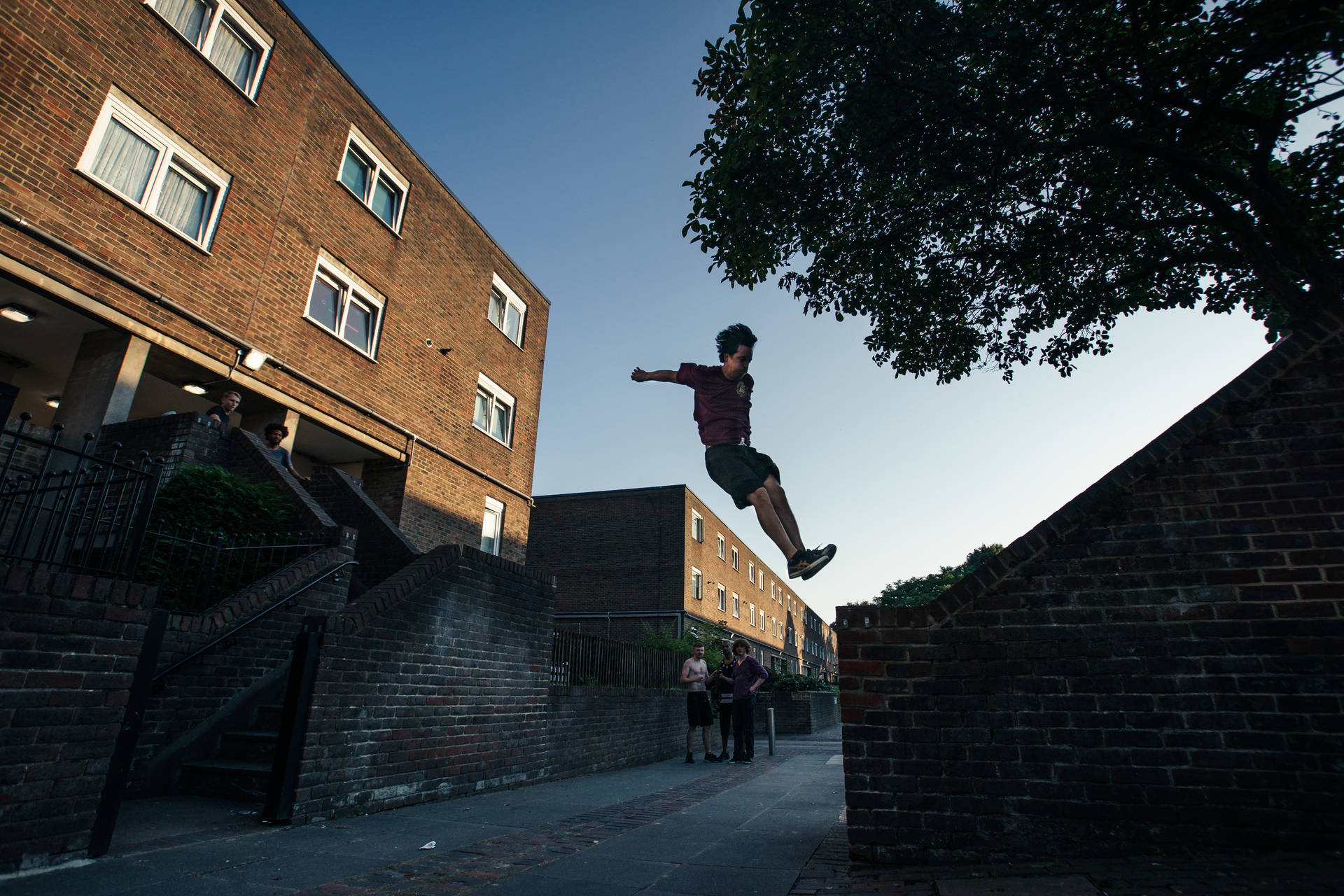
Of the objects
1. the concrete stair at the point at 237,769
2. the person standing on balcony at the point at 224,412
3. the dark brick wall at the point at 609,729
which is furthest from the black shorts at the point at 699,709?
the person standing on balcony at the point at 224,412

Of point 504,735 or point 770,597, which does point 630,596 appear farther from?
point 504,735

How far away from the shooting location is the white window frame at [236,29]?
10163mm

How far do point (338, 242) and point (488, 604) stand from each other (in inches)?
341

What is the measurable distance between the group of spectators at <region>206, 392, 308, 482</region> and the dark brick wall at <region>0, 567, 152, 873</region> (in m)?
5.02

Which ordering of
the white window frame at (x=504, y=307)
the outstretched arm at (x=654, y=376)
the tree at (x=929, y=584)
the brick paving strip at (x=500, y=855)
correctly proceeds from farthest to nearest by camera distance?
the tree at (x=929, y=584) → the white window frame at (x=504, y=307) → the outstretched arm at (x=654, y=376) → the brick paving strip at (x=500, y=855)

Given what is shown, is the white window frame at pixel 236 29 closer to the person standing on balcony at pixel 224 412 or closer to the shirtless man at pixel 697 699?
the person standing on balcony at pixel 224 412

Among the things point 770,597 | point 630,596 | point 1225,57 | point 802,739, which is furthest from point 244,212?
point 770,597

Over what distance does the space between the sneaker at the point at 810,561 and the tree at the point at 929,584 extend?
74.6 meters

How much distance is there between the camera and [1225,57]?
5.46m

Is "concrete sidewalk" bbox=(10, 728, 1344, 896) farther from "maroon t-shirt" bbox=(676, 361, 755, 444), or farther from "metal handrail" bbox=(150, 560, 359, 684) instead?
"maroon t-shirt" bbox=(676, 361, 755, 444)

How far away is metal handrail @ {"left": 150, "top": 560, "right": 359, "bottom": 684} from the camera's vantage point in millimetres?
5555

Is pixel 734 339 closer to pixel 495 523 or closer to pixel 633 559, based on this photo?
pixel 495 523

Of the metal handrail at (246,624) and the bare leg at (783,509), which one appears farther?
the metal handrail at (246,624)

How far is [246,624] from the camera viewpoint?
6070 mm
